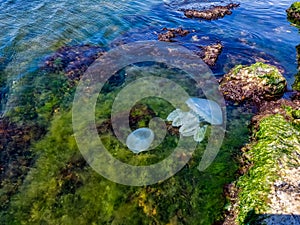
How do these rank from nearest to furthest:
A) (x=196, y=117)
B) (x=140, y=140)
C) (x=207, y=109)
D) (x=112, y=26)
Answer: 1. (x=140, y=140)
2. (x=196, y=117)
3. (x=207, y=109)
4. (x=112, y=26)

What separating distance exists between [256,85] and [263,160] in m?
3.67

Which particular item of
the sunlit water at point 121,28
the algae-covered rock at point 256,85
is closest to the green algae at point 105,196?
the algae-covered rock at point 256,85

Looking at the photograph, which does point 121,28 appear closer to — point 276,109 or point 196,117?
point 196,117

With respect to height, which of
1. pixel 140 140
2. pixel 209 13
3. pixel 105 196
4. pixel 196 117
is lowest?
pixel 105 196

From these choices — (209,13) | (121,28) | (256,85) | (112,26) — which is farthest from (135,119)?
(209,13)

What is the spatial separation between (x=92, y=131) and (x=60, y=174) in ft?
5.72

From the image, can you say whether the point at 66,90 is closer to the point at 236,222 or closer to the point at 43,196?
the point at 43,196

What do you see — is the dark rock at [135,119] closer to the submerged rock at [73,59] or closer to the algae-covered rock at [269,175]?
the algae-covered rock at [269,175]

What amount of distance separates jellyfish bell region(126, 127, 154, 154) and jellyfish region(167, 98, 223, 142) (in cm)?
96

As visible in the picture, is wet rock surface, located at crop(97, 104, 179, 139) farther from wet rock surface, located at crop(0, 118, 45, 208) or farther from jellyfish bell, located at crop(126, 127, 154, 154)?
wet rock surface, located at crop(0, 118, 45, 208)

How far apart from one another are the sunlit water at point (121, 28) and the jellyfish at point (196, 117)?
244 centimetres

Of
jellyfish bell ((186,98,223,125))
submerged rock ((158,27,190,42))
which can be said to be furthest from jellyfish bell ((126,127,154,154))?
submerged rock ((158,27,190,42))

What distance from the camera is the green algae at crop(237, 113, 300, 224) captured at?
598 centimetres

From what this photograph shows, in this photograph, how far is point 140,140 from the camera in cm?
795
